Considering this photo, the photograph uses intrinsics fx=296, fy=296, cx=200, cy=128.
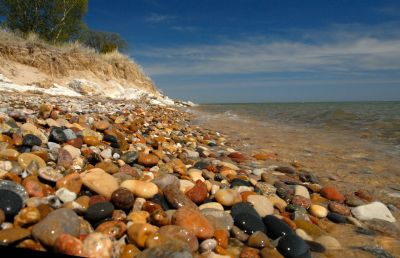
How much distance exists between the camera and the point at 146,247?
173cm

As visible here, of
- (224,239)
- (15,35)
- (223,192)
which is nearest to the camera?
(224,239)

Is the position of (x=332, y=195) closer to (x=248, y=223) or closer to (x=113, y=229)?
(x=248, y=223)

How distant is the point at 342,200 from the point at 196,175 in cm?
153

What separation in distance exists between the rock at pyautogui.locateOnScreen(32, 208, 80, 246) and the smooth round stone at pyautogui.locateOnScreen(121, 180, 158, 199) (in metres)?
0.57

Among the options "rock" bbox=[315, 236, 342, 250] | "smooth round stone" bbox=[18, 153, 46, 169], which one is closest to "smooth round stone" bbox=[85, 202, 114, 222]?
"smooth round stone" bbox=[18, 153, 46, 169]

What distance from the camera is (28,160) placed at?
2461 millimetres

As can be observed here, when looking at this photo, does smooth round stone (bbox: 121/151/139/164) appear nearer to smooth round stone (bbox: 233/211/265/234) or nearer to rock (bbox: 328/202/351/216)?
smooth round stone (bbox: 233/211/265/234)

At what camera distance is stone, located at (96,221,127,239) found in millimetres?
1803

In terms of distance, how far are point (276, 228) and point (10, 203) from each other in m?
1.75

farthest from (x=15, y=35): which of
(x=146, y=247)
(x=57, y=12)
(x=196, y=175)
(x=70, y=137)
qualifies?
(x=146, y=247)

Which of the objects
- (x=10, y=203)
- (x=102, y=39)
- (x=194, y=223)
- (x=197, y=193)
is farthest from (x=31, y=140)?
(x=102, y=39)

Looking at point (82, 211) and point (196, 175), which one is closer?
point (82, 211)

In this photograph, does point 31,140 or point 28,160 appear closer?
point 28,160

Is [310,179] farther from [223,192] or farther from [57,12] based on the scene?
[57,12]
